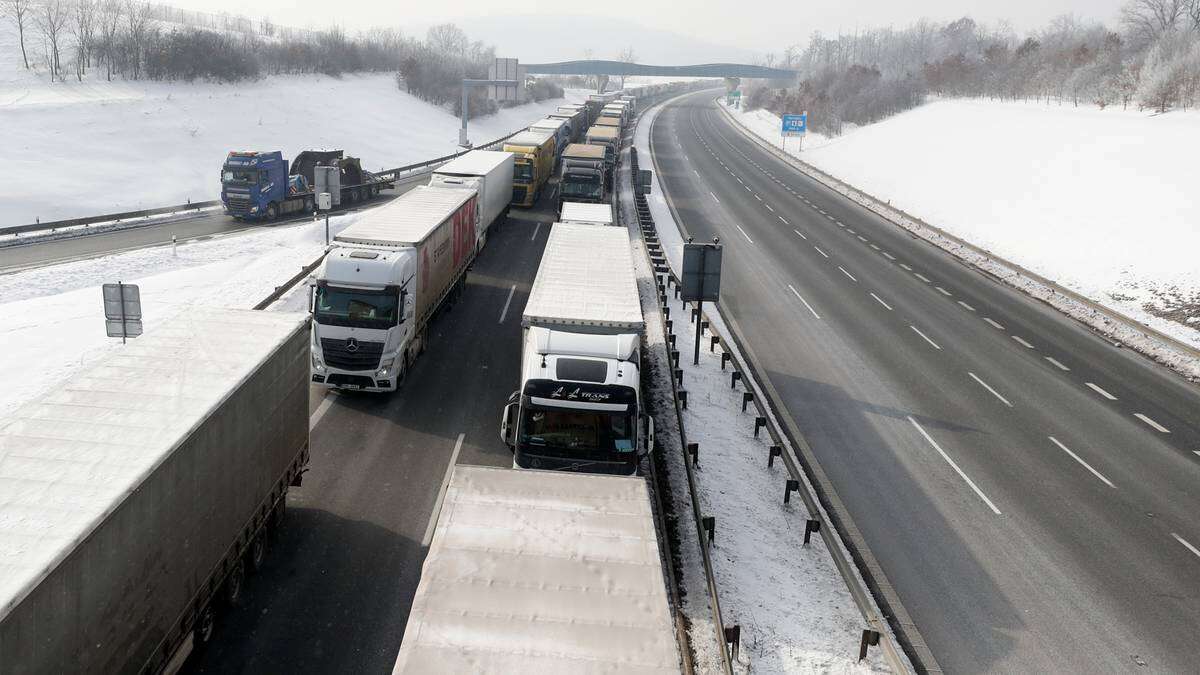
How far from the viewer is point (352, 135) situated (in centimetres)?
8112

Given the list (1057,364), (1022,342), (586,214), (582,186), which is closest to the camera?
(1057,364)

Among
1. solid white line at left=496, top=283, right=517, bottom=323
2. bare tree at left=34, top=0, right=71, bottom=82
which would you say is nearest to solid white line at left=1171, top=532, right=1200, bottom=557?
solid white line at left=496, top=283, right=517, bottom=323

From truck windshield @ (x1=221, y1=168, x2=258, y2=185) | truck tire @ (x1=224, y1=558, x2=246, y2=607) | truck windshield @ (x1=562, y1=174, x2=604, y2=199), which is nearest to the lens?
truck tire @ (x1=224, y1=558, x2=246, y2=607)

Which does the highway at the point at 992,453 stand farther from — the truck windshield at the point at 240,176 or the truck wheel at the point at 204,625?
the truck windshield at the point at 240,176

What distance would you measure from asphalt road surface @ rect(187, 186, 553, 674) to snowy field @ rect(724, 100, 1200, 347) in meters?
22.7

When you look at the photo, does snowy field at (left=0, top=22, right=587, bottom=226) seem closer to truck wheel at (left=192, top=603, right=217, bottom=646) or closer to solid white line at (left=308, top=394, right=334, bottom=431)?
solid white line at (left=308, top=394, right=334, bottom=431)

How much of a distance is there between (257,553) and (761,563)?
27.0ft

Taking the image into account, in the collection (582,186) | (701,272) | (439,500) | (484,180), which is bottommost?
(439,500)

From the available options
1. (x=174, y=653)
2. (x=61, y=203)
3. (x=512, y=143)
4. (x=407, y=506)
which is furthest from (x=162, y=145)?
(x=174, y=653)

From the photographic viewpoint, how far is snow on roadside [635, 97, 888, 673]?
41.2 feet

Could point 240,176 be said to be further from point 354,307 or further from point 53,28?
point 53,28

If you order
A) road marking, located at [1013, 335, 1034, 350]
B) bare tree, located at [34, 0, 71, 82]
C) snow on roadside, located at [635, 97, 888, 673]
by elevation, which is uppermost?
bare tree, located at [34, 0, 71, 82]

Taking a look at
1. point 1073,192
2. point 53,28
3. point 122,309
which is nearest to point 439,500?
point 122,309

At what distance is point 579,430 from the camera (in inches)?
575
